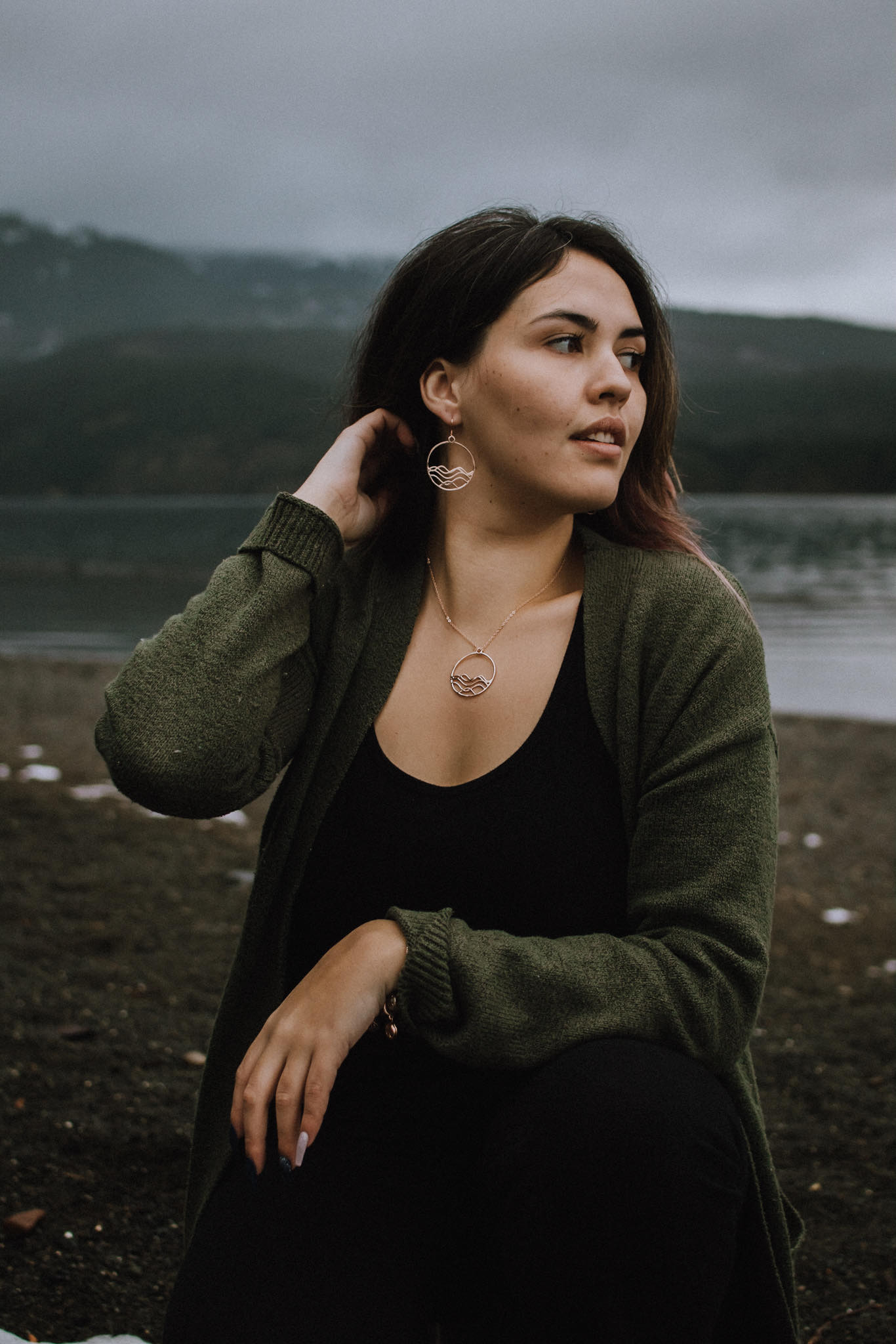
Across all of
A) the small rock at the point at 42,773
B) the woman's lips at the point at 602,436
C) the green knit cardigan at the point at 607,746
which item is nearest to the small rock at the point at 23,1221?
the green knit cardigan at the point at 607,746

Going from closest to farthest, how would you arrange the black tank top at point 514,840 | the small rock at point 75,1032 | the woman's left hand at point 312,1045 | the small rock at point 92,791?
1. the woman's left hand at point 312,1045
2. the black tank top at point 514,840
3. the small rock at point 75,1032
4. the small rock at point 92,791

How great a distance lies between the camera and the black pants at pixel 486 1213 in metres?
1.45

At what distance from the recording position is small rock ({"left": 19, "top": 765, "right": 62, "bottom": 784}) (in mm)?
7543

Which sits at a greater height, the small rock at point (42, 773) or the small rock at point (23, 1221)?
the small rock at point (23, 1221)

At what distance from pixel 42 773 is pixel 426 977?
669cm

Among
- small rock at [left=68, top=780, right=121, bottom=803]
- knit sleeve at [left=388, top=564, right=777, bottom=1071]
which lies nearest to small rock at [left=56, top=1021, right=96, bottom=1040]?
knit sleeve at [left=388, top=564, right=777, bottom=1071]

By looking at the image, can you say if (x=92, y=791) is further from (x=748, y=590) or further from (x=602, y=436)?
(x=748, y=590)

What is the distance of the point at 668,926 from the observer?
1.72 m

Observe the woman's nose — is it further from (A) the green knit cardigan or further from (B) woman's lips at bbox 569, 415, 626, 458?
(A) the green knit cardigan

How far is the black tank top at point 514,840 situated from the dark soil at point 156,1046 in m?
1.24

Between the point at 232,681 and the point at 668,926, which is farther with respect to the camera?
the point at 232,681

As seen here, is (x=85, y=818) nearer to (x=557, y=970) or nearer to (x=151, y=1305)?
(x=151, y=1305)

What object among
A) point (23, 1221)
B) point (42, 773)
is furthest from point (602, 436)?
point (42, 773)

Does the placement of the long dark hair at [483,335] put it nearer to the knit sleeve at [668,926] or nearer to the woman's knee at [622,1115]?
the knit sleeve at [668,926]
